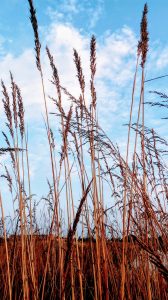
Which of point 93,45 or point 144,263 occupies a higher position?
point 93,45

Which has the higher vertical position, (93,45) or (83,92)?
(93,45)

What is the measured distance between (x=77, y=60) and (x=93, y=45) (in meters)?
0.14

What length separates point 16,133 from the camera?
8.57ft

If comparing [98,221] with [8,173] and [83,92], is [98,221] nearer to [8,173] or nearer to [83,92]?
[83,92]

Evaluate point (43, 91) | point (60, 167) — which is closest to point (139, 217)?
point (60, 167)

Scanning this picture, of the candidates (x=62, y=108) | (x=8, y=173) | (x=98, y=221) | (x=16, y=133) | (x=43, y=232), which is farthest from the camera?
(x=43, y=232)

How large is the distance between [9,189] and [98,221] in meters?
1.74

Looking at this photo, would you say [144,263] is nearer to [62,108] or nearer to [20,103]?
[62,108]

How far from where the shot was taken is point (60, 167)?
91.4 inches

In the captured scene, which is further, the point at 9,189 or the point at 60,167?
the point at 9,189

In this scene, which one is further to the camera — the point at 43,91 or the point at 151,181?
the point at 151,181

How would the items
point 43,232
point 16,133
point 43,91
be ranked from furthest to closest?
point 43,232 < point 16,133 < point 43,91

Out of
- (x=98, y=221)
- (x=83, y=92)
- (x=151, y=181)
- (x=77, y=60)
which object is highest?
(x=77, y=60)

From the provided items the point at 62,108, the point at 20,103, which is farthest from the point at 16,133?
the point at 62,108
